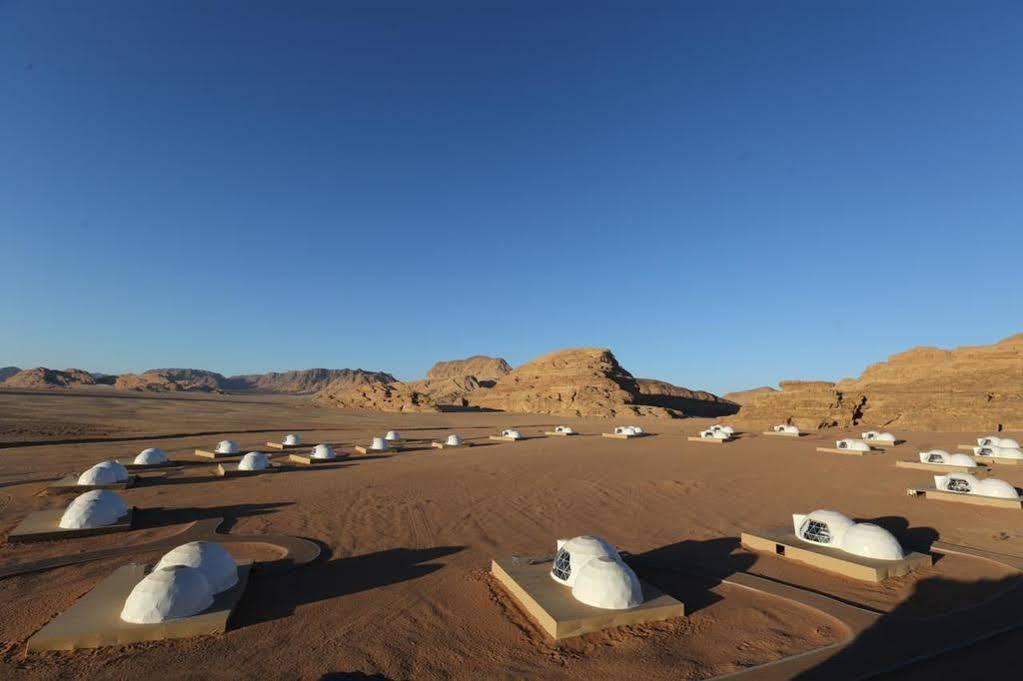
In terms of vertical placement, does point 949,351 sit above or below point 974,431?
above

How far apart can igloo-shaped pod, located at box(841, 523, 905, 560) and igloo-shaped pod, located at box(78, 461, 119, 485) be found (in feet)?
67.4

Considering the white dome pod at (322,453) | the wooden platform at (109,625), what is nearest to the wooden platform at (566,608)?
the wooden platform at (109,625)

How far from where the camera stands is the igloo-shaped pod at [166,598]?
7246 mm

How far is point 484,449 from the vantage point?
2998 cm

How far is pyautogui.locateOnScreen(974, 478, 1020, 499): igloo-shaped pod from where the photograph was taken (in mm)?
16172

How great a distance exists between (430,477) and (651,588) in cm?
1296

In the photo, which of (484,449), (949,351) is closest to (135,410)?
(484,449)

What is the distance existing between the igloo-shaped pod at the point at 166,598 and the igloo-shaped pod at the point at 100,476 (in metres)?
11.8

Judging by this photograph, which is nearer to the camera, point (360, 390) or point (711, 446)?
point (711, 446)

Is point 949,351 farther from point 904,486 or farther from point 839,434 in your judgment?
point 904,486

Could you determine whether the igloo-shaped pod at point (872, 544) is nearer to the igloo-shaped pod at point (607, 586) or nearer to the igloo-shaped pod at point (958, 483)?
the igloo-shaped pod at point (607, 586)

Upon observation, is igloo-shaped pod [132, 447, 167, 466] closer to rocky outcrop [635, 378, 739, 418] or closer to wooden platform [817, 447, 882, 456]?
wooden platform [817, 447, 882, 456]

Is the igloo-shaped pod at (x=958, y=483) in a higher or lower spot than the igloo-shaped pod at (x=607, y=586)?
higher

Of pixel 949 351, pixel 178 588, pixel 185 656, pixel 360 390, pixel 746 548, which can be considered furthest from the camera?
pixel 360 390
